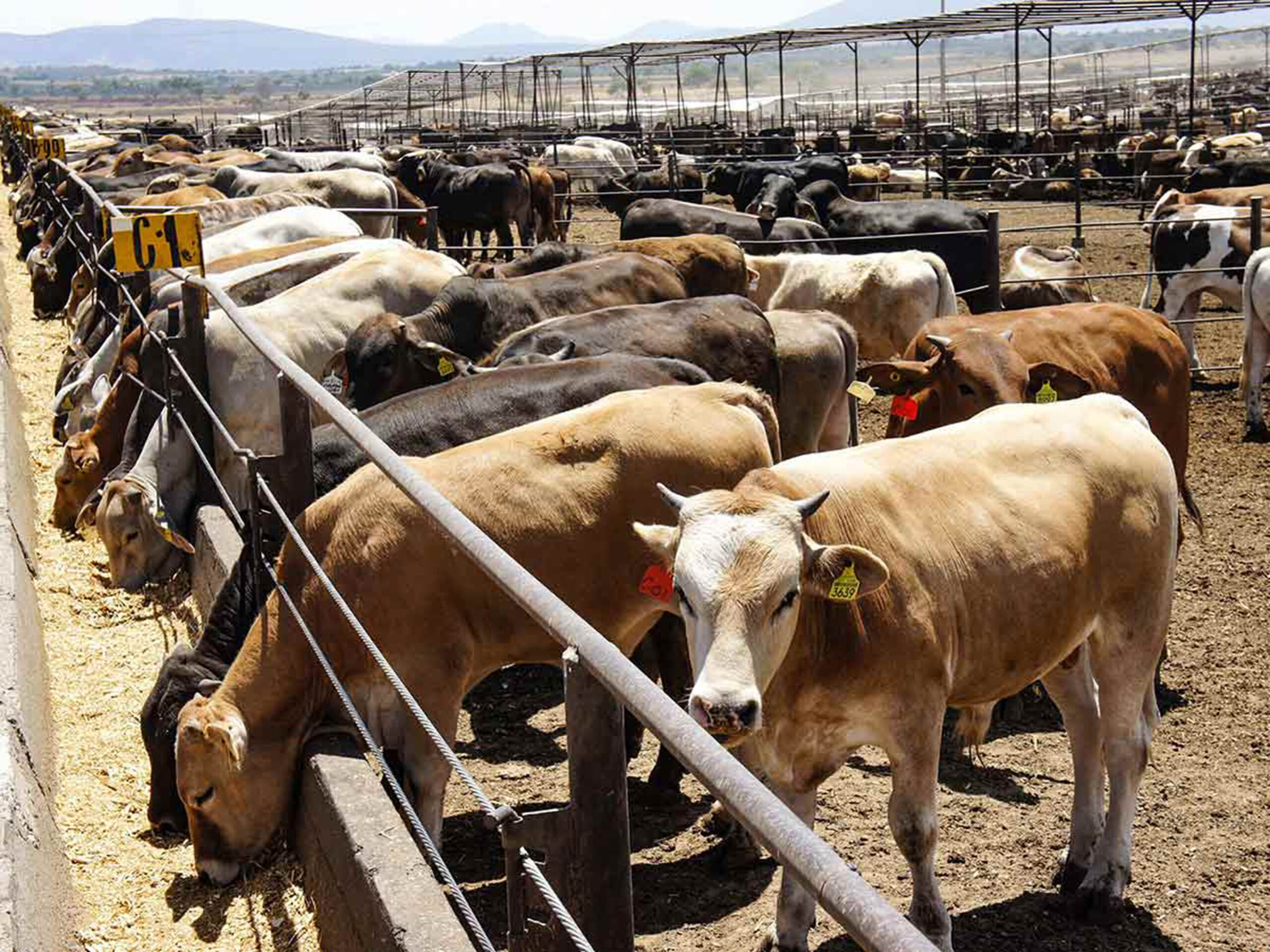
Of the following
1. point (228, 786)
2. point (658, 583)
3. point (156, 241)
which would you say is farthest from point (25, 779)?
point (156, 241)

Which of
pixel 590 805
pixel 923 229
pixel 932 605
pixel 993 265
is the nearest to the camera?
pixel 590 805

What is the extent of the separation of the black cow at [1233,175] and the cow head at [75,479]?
821 inches

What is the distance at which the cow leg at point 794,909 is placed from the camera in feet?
14.0

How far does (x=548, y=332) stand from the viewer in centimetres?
802

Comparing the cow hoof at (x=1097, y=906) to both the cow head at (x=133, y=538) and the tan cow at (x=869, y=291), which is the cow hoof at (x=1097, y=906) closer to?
the cow head at (x=133, y=538)

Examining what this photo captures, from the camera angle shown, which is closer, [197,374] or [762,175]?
[197,374]

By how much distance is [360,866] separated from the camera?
3.51 metres

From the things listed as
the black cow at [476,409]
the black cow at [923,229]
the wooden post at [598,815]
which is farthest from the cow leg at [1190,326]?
the wooden post at [598,815]

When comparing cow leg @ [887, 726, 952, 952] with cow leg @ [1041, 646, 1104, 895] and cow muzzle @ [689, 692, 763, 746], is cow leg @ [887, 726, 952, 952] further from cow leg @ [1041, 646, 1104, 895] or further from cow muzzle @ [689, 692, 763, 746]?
cow leg @ [1041, 646, 1104, 895]

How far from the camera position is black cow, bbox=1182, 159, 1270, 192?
24.5 meters

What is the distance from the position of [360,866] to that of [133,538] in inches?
164

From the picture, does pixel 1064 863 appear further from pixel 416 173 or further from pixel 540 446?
pixel 416 173

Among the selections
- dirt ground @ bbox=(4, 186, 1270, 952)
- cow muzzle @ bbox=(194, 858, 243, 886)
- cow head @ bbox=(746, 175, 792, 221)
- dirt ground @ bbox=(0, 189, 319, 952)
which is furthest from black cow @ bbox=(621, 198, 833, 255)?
cow muzzle @ bbox=(194, 858, 243, 886)

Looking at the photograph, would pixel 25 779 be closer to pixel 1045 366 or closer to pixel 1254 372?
pixel 1045 366
